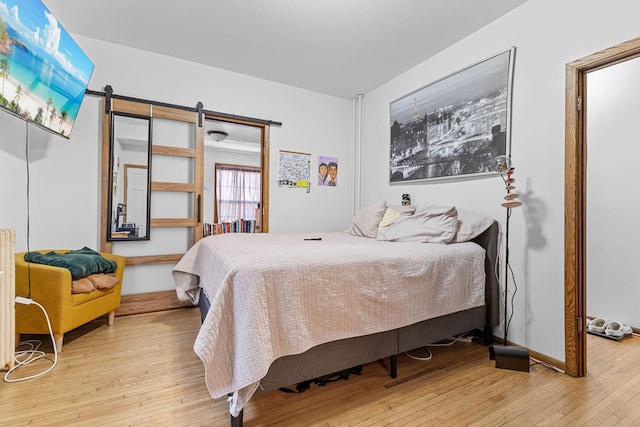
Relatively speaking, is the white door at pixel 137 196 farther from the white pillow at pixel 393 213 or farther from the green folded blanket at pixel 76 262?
the white pillow at pixel 393 213

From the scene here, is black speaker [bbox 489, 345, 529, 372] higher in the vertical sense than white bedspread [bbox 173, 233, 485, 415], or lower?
lower

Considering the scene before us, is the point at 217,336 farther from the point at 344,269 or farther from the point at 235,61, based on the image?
the point at 235,61

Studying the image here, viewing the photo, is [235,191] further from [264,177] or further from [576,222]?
[576,222]

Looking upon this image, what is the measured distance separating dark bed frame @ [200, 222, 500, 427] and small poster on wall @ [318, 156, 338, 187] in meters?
2.07

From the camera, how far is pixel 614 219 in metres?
2.64

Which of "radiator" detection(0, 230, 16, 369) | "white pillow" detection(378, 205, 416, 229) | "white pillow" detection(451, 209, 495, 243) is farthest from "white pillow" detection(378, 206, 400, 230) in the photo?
"radiator" detection(0, 230, 16, 369)

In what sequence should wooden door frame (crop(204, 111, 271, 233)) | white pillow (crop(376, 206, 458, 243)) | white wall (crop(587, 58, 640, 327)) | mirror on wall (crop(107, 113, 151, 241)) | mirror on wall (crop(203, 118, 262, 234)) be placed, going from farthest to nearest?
mirror on wall (crop(203, 118, 262, 234)), wooden door frame (crop(204, 111, 271, 233)), mirror on wall (crop(107, 113, 151, 241)), white wall (crop(587, 58, 640, 327)), white pillow (crop(376, 206, 458, 243))

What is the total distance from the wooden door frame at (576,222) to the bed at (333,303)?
45 cm

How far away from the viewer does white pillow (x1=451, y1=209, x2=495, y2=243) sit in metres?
2.19

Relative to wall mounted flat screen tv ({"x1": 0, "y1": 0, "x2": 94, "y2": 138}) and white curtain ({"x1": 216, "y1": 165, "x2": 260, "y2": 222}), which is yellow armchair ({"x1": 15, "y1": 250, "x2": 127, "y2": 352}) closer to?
wall mounted flat screen tv ({"x1": 0, "y1": 0, "x2": 94, "y2": 138})

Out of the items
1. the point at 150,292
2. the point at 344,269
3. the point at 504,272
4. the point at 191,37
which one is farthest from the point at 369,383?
the point at 191,37

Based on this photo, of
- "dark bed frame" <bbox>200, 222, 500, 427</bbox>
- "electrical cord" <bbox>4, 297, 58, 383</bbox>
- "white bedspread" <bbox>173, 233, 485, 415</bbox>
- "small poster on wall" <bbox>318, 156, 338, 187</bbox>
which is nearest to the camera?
"white bedspread" <bbox>173, 233, 485, 415</bbox>

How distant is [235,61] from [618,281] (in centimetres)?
437

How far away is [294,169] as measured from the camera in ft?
11.9
